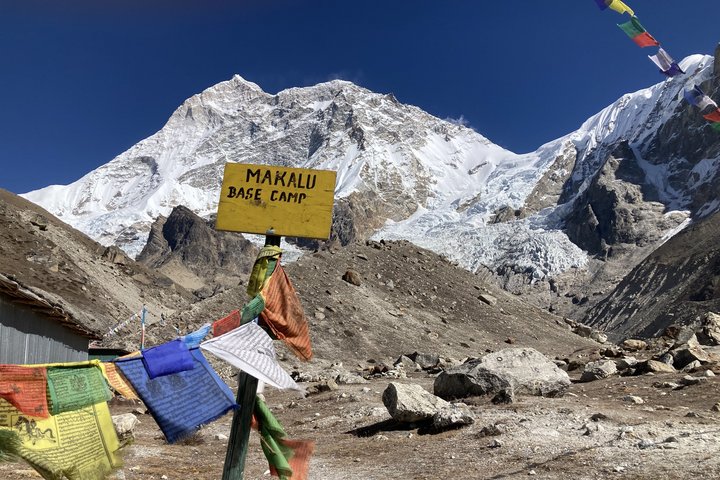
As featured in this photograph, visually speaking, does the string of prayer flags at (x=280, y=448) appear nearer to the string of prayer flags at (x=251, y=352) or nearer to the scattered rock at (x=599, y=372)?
the string of prayer flags at (x=251, y=352)

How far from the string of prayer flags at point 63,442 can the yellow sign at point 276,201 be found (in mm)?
1873

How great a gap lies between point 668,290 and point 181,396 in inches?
3640

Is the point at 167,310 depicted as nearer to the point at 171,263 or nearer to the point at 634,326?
the point at 634,326

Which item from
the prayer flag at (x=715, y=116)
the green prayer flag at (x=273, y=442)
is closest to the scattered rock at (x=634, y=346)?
the prayer flag at (x=715, y=116)

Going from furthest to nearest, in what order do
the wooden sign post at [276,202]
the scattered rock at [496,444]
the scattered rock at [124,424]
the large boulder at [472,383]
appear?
the large boulder at [472,383] → the scattered rock at [124,424] → the scattered rock at [496,444] → the wooden sign post at [276,202]

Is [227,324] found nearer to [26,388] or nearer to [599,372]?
[26,388]

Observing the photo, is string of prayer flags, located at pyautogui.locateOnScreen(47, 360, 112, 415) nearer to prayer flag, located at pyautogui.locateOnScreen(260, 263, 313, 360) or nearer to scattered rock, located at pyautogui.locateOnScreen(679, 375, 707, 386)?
prayer flag, located at pyautogui.locateOnScreen(260, 263, 313, 360)

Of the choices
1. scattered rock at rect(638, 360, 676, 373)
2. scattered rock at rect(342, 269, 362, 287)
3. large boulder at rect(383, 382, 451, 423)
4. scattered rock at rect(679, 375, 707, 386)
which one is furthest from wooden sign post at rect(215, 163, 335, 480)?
scattered rock at rect(342, 269, 362, 287)

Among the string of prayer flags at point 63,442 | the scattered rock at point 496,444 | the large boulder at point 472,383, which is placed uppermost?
the string of prayer flags at point 63,442

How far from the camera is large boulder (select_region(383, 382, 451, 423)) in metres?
11.2

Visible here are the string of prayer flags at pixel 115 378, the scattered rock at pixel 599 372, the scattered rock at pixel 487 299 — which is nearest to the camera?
the string of prayer flags at pixel 115 378

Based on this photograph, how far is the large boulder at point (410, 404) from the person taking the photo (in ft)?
36.7

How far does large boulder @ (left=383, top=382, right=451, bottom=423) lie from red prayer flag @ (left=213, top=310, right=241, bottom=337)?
6719 millimetres

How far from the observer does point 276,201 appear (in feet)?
17.9
